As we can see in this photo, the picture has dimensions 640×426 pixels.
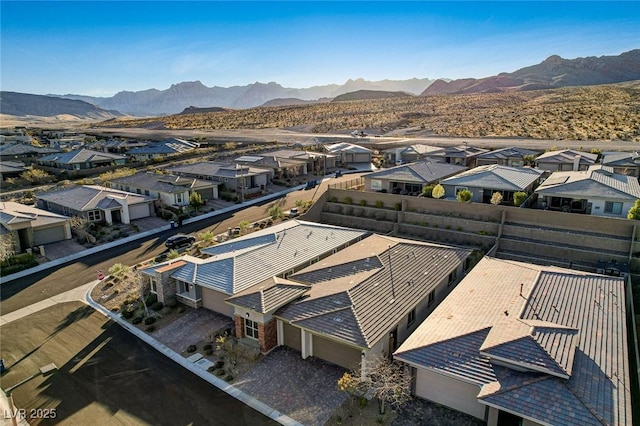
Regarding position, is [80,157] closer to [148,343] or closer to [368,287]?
[148,343]

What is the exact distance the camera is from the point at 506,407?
1422cm

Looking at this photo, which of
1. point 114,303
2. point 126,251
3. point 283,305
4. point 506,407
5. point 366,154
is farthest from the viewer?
point 366,154

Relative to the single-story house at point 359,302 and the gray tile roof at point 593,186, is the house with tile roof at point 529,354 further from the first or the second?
the gray tile roof at point 593,186

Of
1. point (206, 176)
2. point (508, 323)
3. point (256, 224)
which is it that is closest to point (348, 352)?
point (508, 323)

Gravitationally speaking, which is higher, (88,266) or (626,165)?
(626,165)

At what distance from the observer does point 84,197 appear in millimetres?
46938

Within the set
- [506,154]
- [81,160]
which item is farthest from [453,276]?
[81,160]

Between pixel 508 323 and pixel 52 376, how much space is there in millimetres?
22458

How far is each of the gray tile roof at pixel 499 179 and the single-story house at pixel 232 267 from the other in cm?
1732

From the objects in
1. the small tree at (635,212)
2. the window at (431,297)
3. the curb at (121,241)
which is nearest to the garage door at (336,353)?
the window at (431,297)

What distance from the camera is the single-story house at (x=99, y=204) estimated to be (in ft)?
146

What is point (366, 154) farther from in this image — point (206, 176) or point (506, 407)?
point (506, 407)

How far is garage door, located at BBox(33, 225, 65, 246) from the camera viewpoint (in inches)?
1549

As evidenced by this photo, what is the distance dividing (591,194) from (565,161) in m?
20.1
